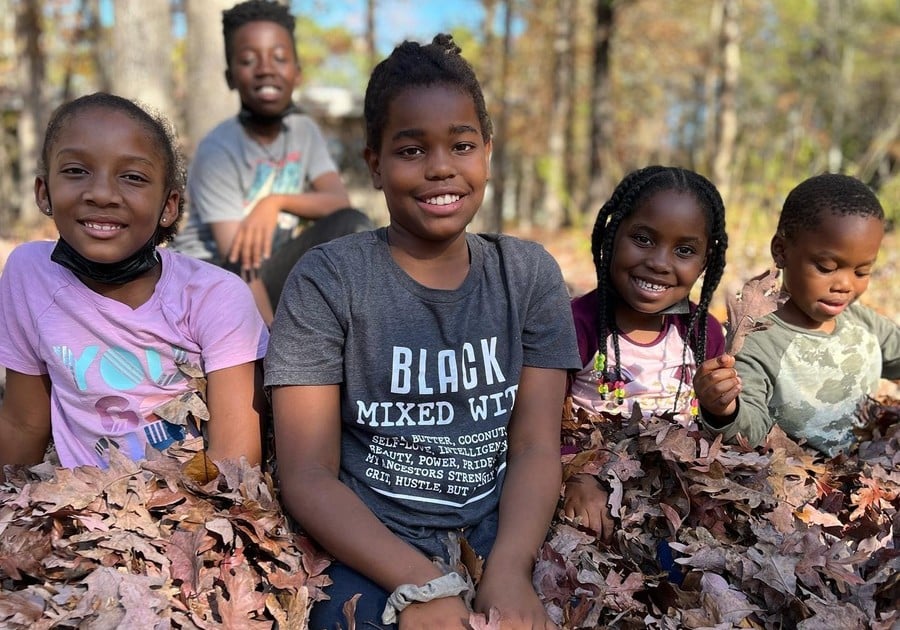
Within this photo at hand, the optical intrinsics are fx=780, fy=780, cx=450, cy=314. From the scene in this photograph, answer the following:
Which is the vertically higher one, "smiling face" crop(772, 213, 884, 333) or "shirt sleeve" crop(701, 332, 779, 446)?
"smiling face" crop(772, 213, 884, 333)

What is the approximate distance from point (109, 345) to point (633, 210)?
191 cm

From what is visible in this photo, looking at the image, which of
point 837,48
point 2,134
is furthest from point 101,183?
point 837,48

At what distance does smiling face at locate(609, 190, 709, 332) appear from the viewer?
9.39 feet

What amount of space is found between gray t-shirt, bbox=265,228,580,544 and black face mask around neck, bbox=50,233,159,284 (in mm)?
514

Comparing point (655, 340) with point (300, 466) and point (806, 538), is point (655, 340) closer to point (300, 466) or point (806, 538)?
point (806, 538)

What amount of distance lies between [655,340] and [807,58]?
3606 cm

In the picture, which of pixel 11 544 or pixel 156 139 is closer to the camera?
pixel 11 544

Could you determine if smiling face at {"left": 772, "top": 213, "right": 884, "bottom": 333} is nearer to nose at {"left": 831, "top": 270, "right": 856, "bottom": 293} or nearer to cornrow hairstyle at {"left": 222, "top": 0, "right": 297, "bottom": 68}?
nose at {"left": 831, "top": 270, "right": 856, "bottom": 293}

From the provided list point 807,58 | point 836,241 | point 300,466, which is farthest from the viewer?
point 807,58

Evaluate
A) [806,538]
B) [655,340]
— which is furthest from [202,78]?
[806,538]

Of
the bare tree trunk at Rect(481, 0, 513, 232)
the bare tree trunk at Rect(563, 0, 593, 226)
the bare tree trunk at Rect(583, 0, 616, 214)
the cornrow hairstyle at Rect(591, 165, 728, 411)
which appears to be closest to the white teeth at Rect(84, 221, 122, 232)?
the cornrow hairstyle at Rect(591, 165, 728, 411)

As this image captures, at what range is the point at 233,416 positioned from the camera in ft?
8.10

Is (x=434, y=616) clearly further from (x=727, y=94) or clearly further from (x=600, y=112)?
(x=600, y=112)

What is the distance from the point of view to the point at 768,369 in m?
2.98
